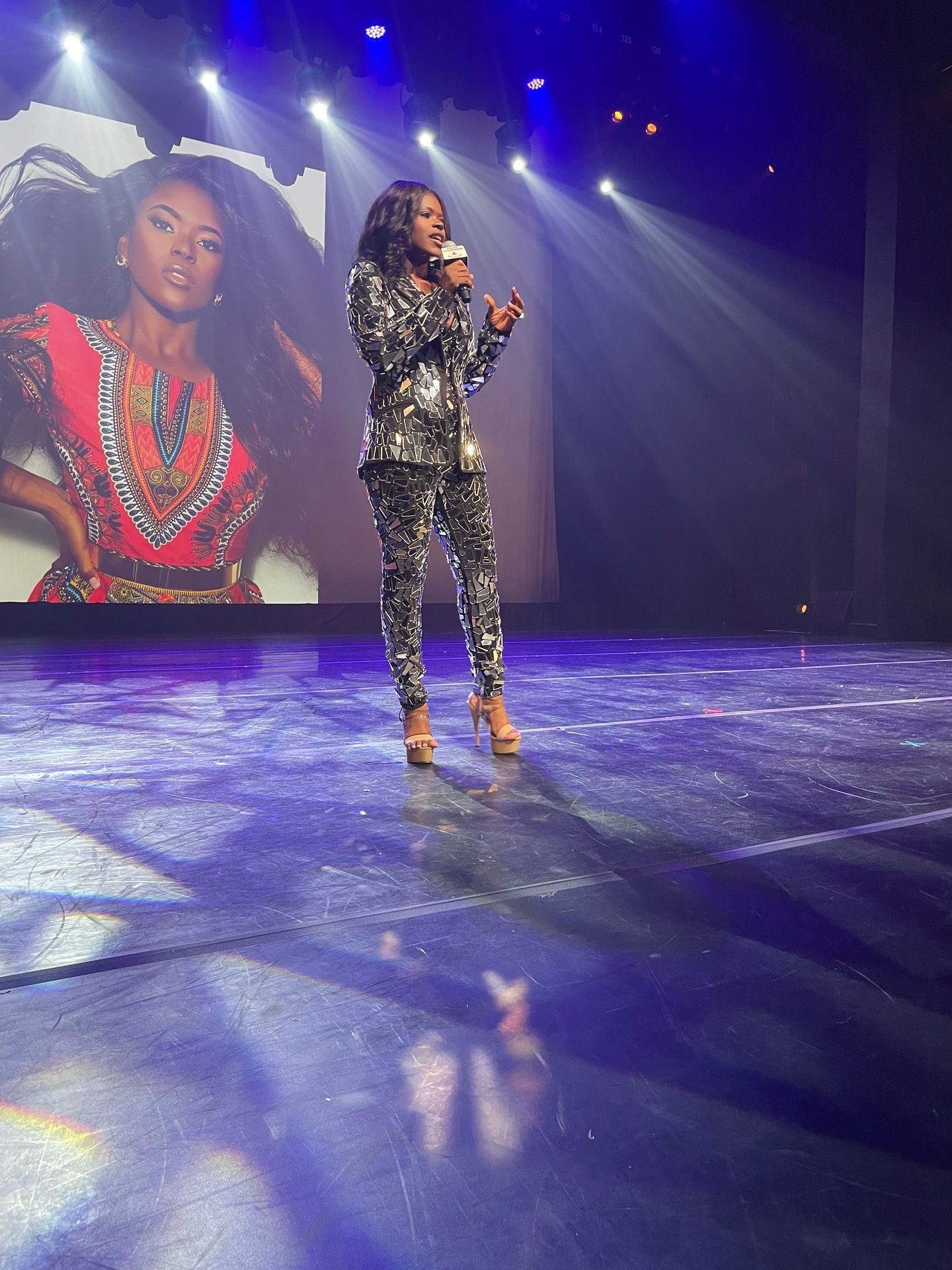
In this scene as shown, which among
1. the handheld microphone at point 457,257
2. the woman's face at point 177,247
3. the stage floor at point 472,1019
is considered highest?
the woman's face at point 177,247

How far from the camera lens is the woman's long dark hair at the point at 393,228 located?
6.02 feet

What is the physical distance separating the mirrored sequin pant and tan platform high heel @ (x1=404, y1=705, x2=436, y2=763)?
0.02 m

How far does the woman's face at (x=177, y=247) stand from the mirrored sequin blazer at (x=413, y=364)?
15.0 feet

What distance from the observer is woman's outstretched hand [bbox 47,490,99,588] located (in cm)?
544

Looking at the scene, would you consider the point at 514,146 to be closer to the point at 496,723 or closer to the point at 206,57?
the point at 206,57

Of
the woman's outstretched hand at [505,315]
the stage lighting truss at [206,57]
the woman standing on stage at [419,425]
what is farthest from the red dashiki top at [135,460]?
the woman's outstretched hand at [505,315]

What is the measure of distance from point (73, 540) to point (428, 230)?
4.38 metres

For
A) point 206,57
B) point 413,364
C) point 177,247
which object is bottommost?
point 413,364

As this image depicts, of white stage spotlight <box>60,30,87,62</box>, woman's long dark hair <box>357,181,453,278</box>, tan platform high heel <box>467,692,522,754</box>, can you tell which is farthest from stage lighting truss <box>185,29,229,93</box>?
tan platform high heel <box>467,692,522,754</box>

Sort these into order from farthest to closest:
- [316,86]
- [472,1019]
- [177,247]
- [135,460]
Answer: [316,86] → [177,247] → [135,460] → [472,1019]

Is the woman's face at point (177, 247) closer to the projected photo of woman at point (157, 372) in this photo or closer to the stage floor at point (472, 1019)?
the projected photo of woman at point (157, 372)

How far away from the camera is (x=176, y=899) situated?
1.01 meters

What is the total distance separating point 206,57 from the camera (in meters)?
5.70

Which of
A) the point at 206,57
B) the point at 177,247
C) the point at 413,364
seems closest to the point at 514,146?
the point at 206,57
